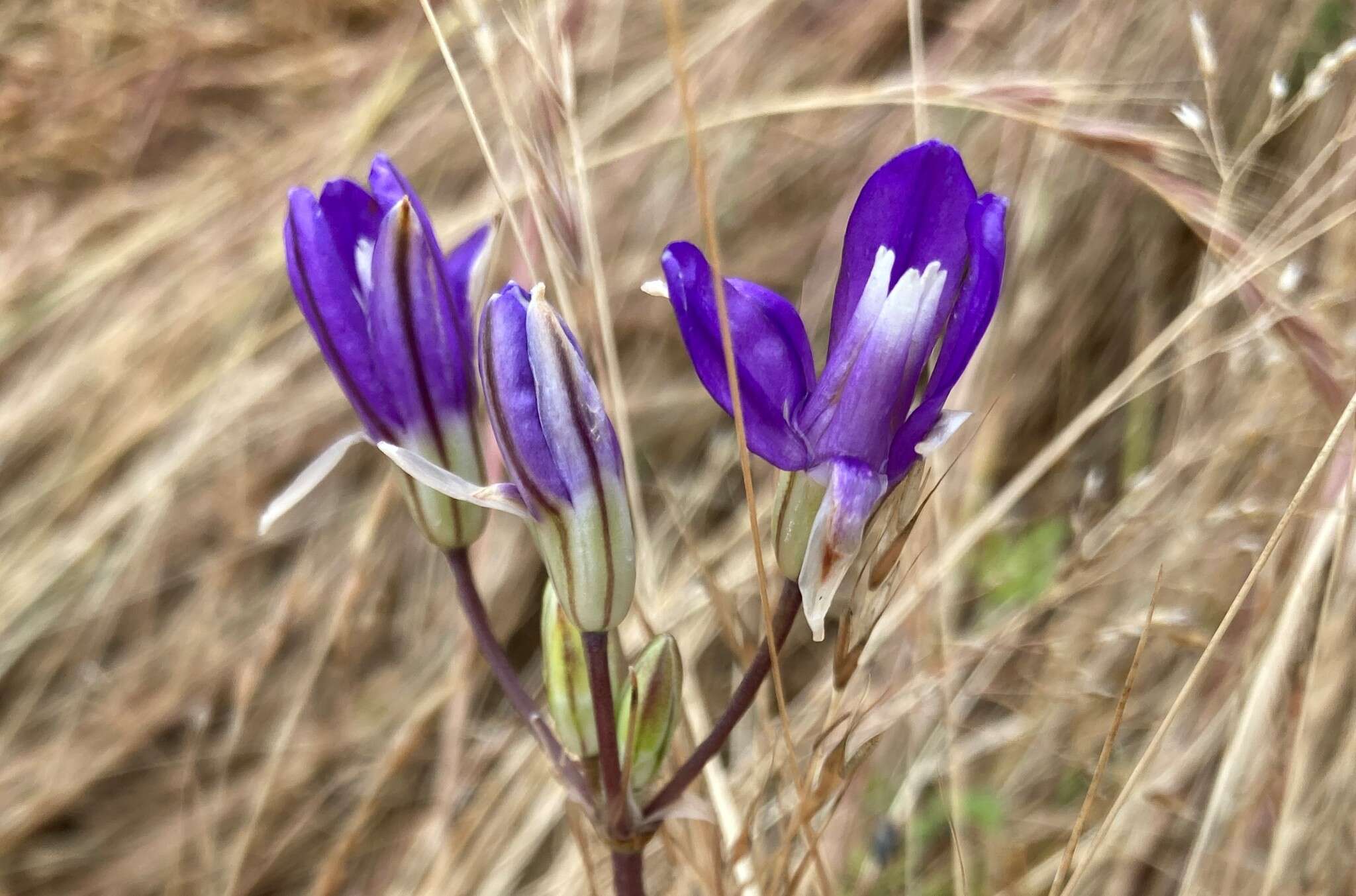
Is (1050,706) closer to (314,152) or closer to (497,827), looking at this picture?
(497,827)

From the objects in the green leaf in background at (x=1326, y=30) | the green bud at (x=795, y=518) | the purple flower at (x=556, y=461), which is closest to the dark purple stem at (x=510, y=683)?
the purple flower at (x=556, y=461)

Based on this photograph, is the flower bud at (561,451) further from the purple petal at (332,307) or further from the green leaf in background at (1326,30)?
the green leaf in background at (1326,30)

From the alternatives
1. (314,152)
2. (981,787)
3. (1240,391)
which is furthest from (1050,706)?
(314,152)

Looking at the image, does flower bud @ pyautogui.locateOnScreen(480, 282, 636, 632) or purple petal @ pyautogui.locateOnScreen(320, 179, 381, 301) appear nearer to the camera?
flower bud @ pyautogui.locateOnScreen(480, 282, 636, 632)

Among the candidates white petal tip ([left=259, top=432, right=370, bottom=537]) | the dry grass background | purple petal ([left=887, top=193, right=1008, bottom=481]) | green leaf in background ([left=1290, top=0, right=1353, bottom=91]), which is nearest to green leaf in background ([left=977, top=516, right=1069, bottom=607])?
the dry grass background

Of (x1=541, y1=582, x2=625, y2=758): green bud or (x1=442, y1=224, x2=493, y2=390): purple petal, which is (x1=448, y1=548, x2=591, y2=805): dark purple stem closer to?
(x1=541, y1=582, x2=625, y2=758): green bud

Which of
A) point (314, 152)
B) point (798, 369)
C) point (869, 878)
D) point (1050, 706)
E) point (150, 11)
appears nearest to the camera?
point (798, 369)
